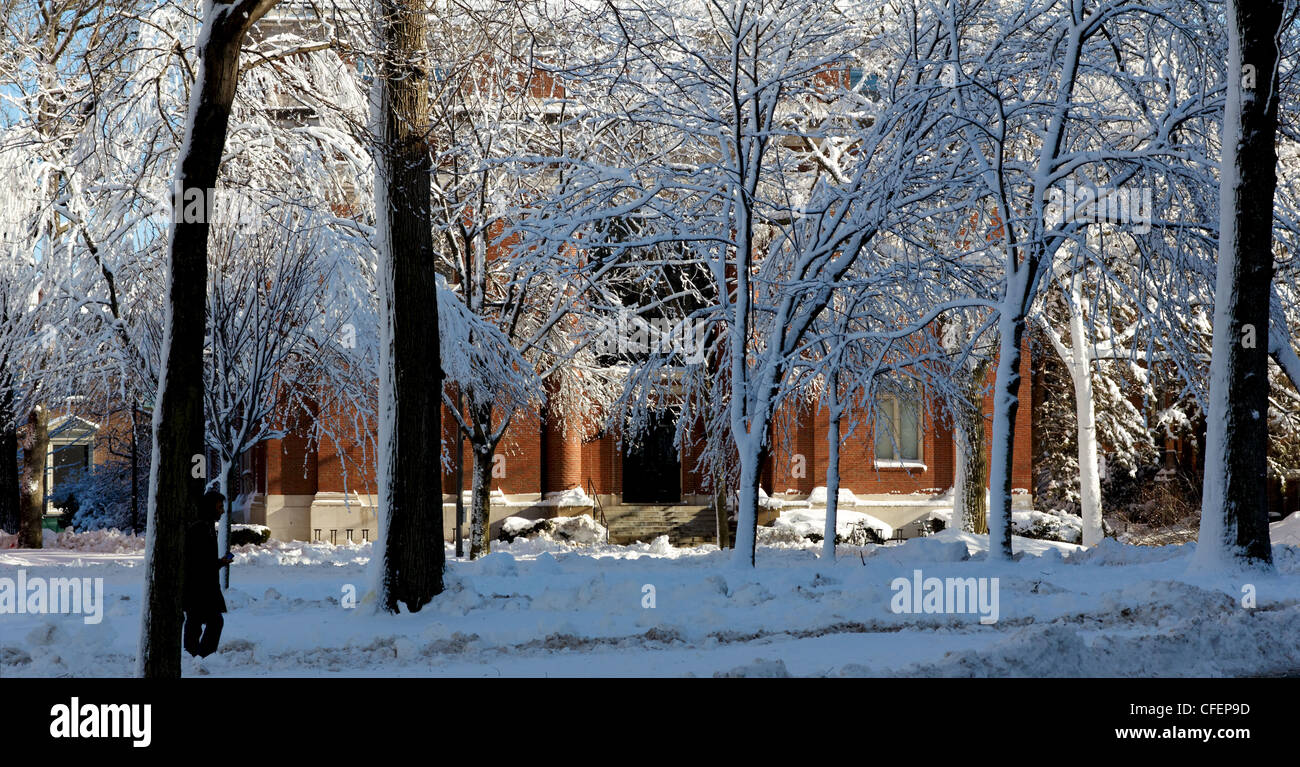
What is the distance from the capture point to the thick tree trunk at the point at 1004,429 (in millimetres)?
13719

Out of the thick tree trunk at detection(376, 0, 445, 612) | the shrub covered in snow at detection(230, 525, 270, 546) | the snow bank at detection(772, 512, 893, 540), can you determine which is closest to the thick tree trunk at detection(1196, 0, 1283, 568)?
the thick tree trunk at detection(376, 0, 445, 612)

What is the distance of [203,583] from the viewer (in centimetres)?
845

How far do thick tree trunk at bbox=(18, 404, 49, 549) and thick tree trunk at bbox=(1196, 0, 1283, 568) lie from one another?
21365 millimetres

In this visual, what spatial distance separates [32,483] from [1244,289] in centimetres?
2233

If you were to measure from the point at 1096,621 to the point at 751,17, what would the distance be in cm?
925

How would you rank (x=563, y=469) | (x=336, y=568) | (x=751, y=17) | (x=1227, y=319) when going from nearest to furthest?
(x=1227, y=319)
(x=751, y=17)
(x=336, y=568)
(x=563, y=469)

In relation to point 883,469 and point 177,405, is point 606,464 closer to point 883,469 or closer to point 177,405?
point 883,469

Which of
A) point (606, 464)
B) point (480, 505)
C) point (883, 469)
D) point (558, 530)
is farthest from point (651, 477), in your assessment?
point (480, 505)

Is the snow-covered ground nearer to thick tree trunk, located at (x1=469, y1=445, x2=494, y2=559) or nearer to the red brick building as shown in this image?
thick tree trunk, located at (x1=469, y1=445, x2=494, y2=559)

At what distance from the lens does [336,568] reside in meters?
18.8

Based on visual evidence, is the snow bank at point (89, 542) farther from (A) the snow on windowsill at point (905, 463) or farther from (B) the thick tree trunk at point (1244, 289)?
(B) the thick tree trunk at point (1244, 289)

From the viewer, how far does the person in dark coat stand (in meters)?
8.38

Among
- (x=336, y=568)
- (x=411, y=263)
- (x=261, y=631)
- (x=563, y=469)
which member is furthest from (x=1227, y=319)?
(x=563, y=469)

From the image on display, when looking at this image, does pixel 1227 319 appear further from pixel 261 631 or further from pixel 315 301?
pixel 315 301
